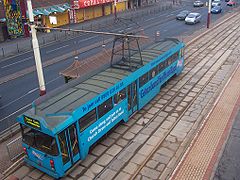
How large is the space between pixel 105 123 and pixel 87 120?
1.49 m

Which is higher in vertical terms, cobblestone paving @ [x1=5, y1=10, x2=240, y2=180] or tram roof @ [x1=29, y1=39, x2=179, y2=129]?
tram roof @ [x1=29, y1=39, x2=179, y2=129]

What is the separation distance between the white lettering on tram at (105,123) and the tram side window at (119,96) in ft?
1.73

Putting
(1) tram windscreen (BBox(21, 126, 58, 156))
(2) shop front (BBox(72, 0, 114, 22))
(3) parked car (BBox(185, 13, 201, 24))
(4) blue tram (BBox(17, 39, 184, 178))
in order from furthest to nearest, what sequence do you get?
(2) shop front (BBox(72, 0, 114, 22)), (3) parked car (BBox(185, 13, 201, 24)), (4) blue tram (BBox(17, 39, 184, 178)), (1) tram windscreen (BBox(21, 126, 58, 156))

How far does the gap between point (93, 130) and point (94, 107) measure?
43.4 inches

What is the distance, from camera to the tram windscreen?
35.9 feet

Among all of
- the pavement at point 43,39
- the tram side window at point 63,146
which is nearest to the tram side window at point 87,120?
the tram side window at point 63,146

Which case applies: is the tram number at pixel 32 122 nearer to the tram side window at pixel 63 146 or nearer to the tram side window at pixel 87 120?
the tram side window at pixel 63 146

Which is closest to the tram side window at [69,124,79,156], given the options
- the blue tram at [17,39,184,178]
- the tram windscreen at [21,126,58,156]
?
the blue tram at [17,39,184,178]

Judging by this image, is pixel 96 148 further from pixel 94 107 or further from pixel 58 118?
pixel 58 118

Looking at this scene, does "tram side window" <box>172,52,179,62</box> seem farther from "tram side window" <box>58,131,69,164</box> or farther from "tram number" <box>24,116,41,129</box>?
"tram number" <box>24,116,41,129</box>

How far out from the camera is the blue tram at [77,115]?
11.1 metres

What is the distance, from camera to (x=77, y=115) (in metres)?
11.6

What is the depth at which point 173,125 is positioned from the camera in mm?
16031

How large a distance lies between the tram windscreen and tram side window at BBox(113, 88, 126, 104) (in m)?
4.23
